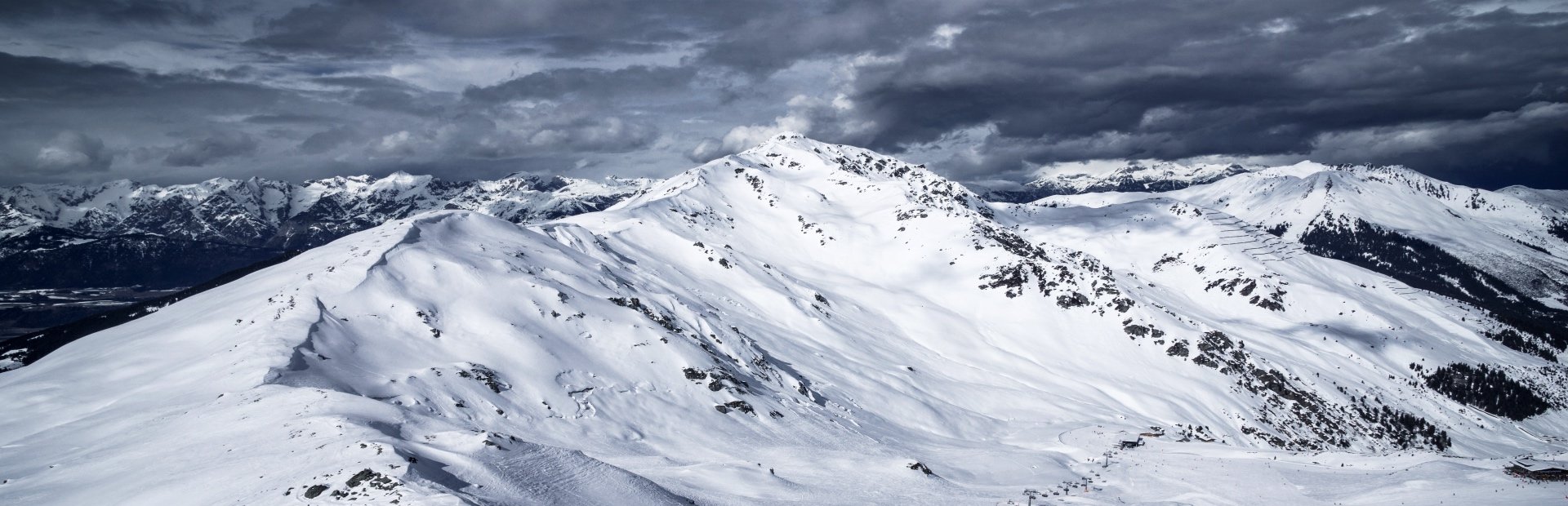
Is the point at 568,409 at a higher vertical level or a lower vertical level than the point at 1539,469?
lower

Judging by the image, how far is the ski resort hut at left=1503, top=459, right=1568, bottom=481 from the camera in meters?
40.0

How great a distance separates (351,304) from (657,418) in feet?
89.0

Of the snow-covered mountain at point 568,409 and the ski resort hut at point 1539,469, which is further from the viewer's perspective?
the ski resort hut at point 1539,469

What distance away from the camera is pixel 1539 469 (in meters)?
41.3

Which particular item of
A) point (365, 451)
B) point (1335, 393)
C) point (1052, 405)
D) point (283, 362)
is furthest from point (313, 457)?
point (1335, 393)

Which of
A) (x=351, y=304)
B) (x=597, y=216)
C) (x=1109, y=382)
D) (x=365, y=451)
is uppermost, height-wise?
(x=365, y=451)

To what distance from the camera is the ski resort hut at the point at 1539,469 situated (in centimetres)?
4000

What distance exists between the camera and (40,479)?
33.0m

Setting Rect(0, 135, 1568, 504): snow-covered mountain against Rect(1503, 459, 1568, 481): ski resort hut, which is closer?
Rect(0, 135, 1568, 504): snow-covered mountain

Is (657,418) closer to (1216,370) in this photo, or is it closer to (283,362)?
(283,362)

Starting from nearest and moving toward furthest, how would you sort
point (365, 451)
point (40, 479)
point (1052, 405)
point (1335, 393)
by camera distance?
point (365, 451)
point (40, 479)
point (1052, 405)
point (1335, 393)

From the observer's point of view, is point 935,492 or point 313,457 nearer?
point 313,457

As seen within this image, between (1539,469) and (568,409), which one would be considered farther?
(568,409)

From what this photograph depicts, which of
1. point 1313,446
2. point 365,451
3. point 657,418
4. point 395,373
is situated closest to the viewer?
point 365,451
